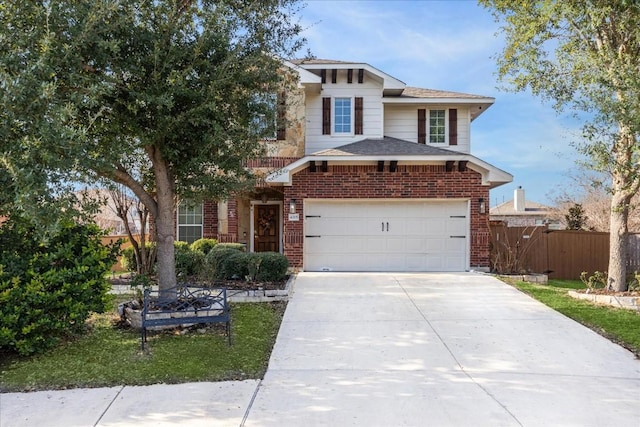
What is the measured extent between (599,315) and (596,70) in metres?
4.87

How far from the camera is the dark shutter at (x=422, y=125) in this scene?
15.9 m

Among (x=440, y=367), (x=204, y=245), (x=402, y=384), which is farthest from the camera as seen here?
(x=204, y=245)

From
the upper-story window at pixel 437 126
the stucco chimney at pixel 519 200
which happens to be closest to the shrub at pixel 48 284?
the upper-story window at pixel 437 126

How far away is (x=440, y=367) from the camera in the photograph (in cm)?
565

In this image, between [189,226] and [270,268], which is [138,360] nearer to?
[270,268]

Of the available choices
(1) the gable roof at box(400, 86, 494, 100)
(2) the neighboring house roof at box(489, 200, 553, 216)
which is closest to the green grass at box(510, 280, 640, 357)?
(1) the gable roof at box(400, 86, 494, 100)

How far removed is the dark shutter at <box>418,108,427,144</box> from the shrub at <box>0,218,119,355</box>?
11.6 m

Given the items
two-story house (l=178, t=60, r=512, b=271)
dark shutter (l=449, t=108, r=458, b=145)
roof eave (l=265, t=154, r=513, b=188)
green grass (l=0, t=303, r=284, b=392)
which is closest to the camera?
green grass (l=0, t=303, r=284, b=392)

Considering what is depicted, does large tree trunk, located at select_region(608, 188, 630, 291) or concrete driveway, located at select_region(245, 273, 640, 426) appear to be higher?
large tree trunk, located at select_region(608, 188, 630, 291)

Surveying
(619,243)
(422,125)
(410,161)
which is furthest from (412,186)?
(619,243)

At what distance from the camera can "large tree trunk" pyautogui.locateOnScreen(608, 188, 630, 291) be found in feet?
33.5

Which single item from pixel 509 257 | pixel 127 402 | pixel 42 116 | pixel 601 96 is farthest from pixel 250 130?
pixel 509 257

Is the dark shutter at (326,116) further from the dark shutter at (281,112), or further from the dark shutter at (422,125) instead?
the dark shutter at (281,112)

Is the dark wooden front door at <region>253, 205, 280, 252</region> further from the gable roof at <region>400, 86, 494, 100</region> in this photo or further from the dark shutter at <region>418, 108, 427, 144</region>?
the gable roof at <region>400, 86, 494, 100</region>
